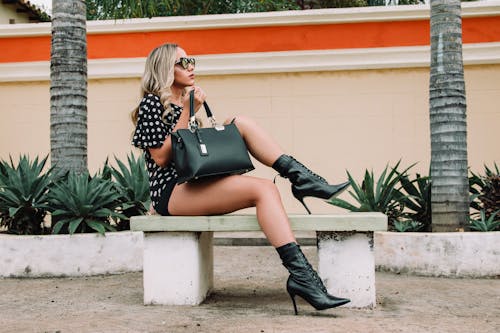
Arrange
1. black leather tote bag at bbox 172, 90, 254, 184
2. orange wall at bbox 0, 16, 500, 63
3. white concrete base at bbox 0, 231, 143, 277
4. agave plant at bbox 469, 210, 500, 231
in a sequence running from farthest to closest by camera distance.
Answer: orange wall at bbox 0, 16, 500, 63 → agave plant at bbox 469, 210, 500, 231 → white concrete base at bbox 0, 231, 143, 277 → black leather tote bag at bbox 172, 90, 254, 184

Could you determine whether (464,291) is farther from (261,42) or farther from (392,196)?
(261,42)

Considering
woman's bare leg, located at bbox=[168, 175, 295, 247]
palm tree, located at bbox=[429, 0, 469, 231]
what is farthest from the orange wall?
woman's bare leg, located at bbox=[168, 175, 295, 247]

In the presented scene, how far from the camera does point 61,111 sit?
636 centimetres

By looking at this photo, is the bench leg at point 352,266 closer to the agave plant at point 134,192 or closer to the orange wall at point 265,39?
the agave plant at point 134,192

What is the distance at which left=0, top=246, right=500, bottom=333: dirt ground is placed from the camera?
150 inches

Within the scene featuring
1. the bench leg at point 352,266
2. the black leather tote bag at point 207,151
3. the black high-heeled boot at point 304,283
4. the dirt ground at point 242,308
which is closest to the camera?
the dirt ground at point 242,308


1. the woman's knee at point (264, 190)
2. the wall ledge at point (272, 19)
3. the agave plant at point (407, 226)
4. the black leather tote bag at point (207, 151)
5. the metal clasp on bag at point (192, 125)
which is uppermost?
the wall ledge at point (272, 19)

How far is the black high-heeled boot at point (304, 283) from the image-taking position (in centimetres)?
393

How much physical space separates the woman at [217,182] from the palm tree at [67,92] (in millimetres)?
2094

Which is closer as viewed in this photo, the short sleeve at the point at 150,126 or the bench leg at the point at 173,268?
the short sleeve at the point at 150,126

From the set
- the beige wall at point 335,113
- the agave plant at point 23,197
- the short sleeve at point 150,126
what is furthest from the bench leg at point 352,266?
the beige wall at point 335,113

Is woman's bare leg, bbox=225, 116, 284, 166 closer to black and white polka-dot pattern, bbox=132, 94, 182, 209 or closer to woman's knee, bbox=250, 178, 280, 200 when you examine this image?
woman's knee, bbox=250, 178, 280, 200

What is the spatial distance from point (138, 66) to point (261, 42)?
1.85 m

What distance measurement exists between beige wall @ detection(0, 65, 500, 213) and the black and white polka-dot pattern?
556 centimetres
